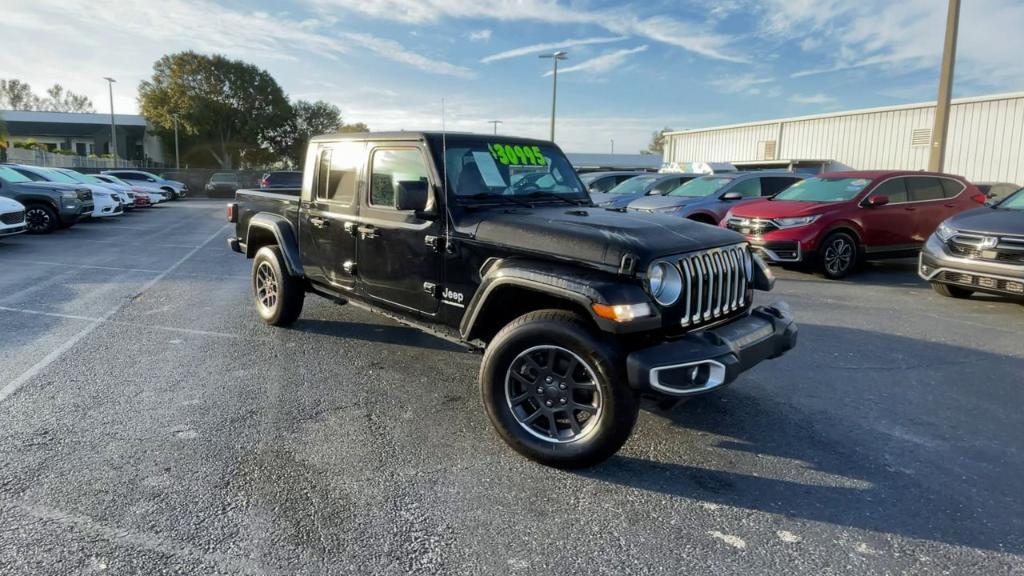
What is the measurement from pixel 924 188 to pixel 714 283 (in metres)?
8.61

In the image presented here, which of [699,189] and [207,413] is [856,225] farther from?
[207,413]

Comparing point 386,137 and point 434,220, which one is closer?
point 434,220

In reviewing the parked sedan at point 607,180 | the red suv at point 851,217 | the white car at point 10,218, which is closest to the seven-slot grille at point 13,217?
the white car at point 10,218

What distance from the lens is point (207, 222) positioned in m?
19.1

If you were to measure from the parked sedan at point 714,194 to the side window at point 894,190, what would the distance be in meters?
2.14

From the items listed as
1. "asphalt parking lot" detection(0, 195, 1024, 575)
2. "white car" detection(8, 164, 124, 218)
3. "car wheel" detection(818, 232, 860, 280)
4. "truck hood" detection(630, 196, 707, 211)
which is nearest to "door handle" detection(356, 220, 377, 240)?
"asphalt parking lot" detection(0, 195, 1024, 575)

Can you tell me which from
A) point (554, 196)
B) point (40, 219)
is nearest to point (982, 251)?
point (554, 196)

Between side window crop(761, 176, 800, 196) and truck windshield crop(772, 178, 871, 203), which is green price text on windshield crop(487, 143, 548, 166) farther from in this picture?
side window crop(761, 176, 800, 196)

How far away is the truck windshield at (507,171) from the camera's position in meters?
4.46

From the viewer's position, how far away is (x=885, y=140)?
84.2 ft

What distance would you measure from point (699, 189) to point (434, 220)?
9741 millimetres

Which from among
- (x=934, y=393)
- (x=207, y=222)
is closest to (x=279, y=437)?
(x=934, y=393)

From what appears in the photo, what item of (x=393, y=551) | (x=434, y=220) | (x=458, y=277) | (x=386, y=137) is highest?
(x=386, y=137)

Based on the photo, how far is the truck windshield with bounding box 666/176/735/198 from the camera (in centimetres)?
1270
